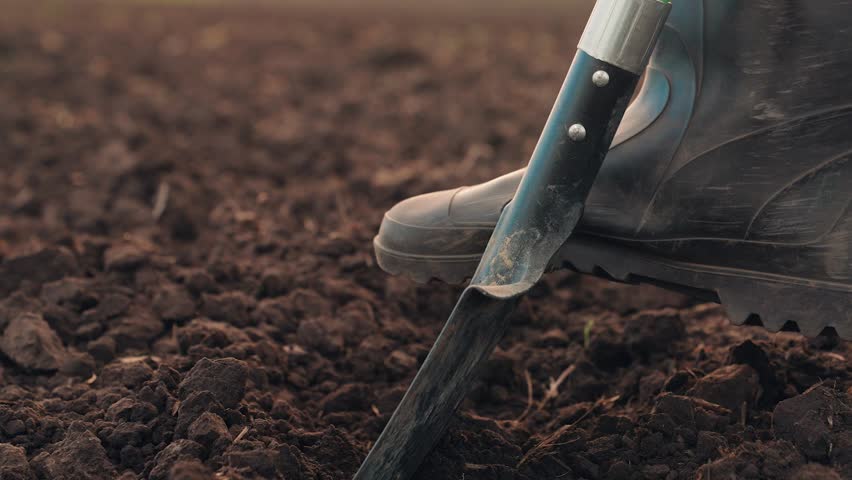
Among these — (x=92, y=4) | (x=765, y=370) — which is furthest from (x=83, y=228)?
(x=92, y=4)

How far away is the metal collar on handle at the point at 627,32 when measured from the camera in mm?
1608

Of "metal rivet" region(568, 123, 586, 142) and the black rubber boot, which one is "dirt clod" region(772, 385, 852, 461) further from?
"metal rivet" region(568, 123, 586, 142)

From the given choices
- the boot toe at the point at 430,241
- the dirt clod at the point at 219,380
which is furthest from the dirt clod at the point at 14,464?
the boot toe at the point at 430,241

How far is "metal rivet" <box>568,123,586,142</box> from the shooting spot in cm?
163

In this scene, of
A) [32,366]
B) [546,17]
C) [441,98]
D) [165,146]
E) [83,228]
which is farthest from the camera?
[546,17]

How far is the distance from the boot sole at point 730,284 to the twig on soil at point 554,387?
0.30 m

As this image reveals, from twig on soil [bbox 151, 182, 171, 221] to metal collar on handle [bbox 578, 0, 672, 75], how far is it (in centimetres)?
163

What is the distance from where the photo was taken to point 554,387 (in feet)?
6.68

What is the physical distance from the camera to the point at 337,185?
3.12m

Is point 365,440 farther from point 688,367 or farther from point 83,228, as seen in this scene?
point 83,228

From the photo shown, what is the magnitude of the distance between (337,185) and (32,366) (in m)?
1.32

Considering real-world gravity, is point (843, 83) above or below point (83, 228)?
above

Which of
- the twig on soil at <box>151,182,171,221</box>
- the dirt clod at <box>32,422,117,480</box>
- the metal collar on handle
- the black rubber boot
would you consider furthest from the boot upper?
the twig on soil at <box>151,182,171,221</box>

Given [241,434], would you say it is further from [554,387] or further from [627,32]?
[627,32]
